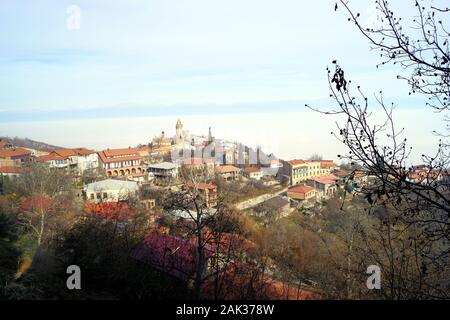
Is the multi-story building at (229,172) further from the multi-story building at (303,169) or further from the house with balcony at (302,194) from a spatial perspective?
the multi-story building at (303,169)

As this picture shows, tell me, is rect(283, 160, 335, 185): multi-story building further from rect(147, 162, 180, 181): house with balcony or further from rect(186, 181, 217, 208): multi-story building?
rect(186, 181, 217, 208): multi-story building

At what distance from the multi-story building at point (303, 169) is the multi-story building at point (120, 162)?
15088 mm

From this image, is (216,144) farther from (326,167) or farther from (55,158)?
(55,158)

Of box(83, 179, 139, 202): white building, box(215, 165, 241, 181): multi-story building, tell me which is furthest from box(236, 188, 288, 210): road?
box(83, 179, 139, 202): white building

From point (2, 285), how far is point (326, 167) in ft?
125

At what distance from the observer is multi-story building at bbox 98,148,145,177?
32406mm

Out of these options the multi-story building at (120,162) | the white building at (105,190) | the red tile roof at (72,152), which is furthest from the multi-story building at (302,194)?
the red tile roof at (72,152)

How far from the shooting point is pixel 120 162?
1302 inches

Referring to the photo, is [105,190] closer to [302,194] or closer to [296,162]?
[302,194]

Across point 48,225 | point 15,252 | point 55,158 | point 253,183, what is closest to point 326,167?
point 253,183

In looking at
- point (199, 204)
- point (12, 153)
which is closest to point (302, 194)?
point (199, 204)

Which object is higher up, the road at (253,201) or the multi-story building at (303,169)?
the multi-story building at (303,169)

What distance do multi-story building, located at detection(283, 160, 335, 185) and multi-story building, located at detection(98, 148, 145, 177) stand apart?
15088mm

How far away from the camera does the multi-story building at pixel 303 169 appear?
36312mm
